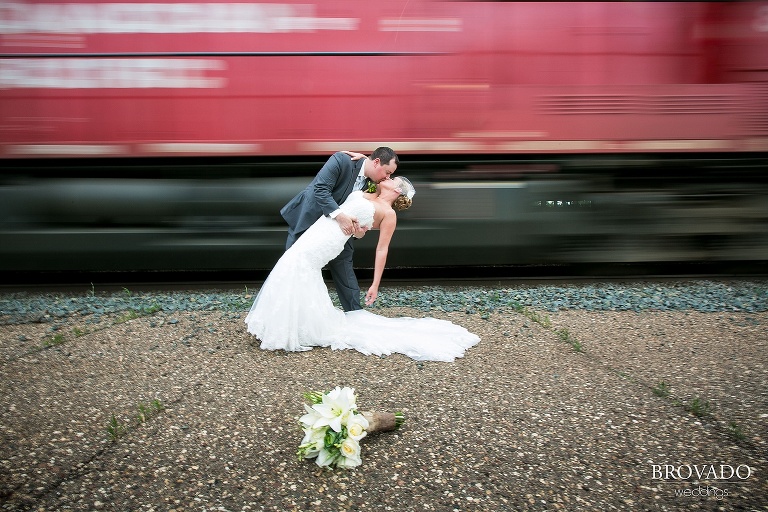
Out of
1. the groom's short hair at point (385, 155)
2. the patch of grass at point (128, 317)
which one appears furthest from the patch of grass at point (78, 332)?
the groom's short hair at point (385, 155)

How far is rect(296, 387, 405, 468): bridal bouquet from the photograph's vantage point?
212cm

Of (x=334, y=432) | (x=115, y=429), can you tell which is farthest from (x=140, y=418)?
(x=334, y=432)

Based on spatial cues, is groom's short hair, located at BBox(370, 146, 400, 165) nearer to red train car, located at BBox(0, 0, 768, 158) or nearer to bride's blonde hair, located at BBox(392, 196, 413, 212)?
bride's blonde hair, located at BBox(392, 196, 413, 212)

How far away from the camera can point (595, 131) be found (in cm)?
479

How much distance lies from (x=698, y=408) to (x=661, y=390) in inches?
9.3

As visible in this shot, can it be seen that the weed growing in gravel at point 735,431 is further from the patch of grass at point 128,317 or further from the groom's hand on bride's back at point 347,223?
the patch of grass at point 128,317

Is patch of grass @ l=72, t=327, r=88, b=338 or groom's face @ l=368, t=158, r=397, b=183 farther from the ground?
groom's face @ l=368, t=158, r=397, b=183

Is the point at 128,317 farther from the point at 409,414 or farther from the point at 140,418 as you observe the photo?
the point at 409,414

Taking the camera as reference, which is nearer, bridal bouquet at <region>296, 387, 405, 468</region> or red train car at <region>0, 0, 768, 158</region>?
bridal bouquet at <region>296, 387, 405, 468</region>

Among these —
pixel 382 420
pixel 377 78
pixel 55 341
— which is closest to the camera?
pixel 382 420

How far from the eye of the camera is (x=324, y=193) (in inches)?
136

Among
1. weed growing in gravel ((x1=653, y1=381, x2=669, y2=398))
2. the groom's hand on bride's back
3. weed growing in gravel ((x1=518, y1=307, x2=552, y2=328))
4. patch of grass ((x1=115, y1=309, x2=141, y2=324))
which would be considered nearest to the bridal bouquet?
the groom's hand on bride's back

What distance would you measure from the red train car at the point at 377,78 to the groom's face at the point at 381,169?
4.57 ft

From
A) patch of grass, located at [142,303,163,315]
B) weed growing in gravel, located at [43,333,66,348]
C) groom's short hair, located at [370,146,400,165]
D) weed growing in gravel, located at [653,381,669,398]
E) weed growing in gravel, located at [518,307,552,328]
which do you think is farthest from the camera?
patch of grass, located at [142,303,163,315]
